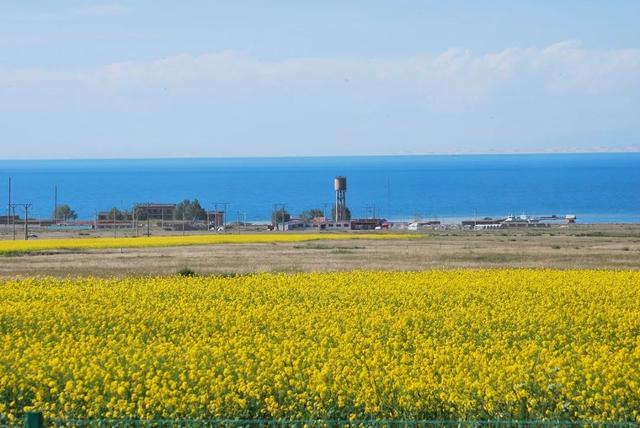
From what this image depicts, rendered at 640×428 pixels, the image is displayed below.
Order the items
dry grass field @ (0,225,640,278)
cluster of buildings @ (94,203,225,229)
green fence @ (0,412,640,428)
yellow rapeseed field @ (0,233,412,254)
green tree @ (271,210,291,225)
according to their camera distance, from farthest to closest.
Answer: green tree @ (271,210,291,225) < cluster of buildings @ (94,203,225,229) < yellow rapeseed field @ (0,233,412,254) < dry grass field @ (0,225,640,278) < green fence @ (0,412,640,428)

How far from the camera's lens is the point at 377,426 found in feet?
40.3

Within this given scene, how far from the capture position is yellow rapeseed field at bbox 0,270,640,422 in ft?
41.5

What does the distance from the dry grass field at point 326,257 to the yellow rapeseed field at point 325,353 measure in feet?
58.2

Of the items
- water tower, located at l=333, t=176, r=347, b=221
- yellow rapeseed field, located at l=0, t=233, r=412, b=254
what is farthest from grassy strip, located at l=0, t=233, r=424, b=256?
water tower, located at l=333, t=176, r=347, b=221

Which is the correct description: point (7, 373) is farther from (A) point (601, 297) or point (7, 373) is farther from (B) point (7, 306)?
(A) point (601, 297)

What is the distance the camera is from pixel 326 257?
164 feet

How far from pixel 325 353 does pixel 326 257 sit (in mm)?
34985

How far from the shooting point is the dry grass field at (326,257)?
42.0 meters

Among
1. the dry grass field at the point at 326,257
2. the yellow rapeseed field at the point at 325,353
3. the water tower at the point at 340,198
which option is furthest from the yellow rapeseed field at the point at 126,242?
the water tower at the point at 340,198

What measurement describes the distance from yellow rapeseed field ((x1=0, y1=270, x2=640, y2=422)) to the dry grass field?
17.8m

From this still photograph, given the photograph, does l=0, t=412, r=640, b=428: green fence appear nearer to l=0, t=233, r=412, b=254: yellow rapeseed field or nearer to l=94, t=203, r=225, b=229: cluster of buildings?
l=0, t=233, r=412, b=254: yellow rapeseed field

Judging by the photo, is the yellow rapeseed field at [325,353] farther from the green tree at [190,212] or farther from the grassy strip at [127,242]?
the green tree at [190,212]

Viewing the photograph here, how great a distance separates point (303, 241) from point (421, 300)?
46.2 meters

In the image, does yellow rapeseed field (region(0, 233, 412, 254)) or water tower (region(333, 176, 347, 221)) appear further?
water tower (region(333, 176, 347, 221))
